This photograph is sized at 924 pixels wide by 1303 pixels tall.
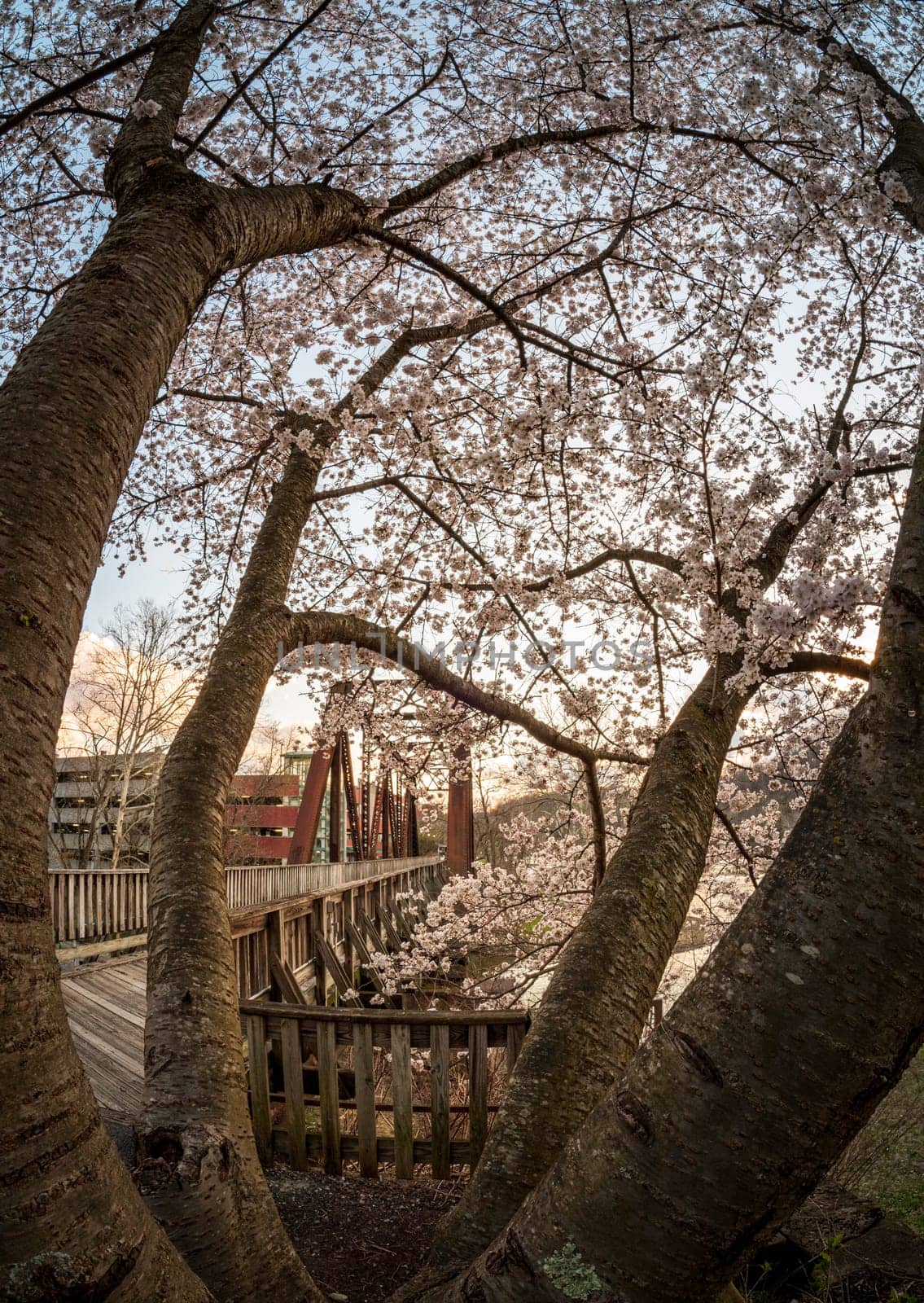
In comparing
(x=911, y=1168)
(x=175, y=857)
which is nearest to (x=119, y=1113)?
(x=175, y=857)

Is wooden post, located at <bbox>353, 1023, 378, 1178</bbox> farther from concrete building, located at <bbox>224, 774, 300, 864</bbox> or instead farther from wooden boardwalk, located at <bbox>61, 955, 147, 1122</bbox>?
concrete building, located at <bbox>224, 774, 300, 864</bbox>

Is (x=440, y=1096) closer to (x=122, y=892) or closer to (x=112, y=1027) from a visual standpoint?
Result: (x=112, y=1027)

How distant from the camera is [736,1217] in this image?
1.06 m

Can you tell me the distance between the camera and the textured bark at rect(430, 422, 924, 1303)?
1048 mm

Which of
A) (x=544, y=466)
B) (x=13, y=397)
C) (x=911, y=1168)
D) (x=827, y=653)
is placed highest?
(x=544, y=466)

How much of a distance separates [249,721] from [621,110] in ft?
9.90

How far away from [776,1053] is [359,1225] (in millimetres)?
2810

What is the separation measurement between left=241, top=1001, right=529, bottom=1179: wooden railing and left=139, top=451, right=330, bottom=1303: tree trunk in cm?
174

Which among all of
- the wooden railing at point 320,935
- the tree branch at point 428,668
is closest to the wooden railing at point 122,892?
the wooden railing at point 320,935

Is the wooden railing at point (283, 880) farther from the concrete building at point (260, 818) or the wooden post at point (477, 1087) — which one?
the concrete building at point (260, 818)

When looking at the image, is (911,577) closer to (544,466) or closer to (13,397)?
(13,397)

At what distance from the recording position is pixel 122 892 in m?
9.48

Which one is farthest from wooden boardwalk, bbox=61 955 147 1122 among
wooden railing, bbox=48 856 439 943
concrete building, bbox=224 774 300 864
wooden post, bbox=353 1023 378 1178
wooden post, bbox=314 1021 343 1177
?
concrete building, bbox=224 774 300 864

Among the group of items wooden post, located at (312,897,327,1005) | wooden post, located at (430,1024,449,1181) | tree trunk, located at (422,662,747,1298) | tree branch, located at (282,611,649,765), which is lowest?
wooden post, located at (312,897,327,1005)
